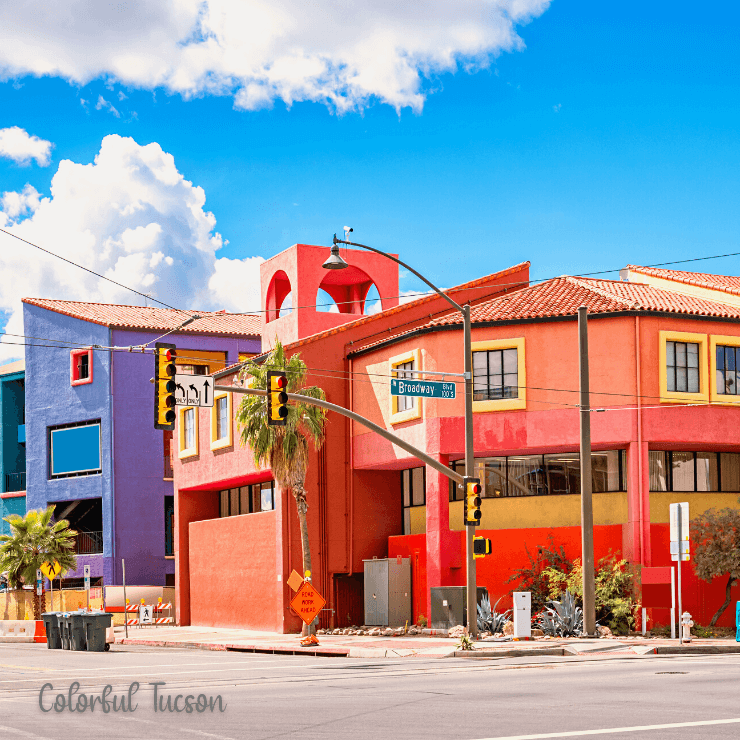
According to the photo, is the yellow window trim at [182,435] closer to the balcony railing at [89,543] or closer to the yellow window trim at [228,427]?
the yellow window trim at [228,427]

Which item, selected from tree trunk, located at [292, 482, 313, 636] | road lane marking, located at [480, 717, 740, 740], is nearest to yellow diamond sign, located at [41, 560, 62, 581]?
tree trunk, located at [292, 482, 313, 636]

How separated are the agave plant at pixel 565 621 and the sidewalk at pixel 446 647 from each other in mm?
998

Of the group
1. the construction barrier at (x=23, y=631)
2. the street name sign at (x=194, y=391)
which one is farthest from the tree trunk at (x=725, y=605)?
the construction barrier at (x=23, y=631)

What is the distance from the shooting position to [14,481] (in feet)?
221

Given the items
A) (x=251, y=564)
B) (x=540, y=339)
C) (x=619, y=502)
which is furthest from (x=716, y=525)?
(x=251, y=564)

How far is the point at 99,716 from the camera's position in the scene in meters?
14.4

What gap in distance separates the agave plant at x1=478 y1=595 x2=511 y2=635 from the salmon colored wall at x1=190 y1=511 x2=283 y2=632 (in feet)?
31.0

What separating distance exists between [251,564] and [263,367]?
10054mm

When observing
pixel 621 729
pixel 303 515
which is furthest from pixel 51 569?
pixel 621 729

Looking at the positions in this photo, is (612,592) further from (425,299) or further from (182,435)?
(182,435)

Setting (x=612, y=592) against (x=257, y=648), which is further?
(x=257, y=648)

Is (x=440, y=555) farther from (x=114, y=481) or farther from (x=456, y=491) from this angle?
(x=114, y=481)

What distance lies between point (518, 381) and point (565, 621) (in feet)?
24.9
